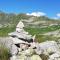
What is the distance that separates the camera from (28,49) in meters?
15.3

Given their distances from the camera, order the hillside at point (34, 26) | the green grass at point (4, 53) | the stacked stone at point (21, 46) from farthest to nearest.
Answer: the hillside at point (34, 26) → the stacked stone at point (21, 46) → the green grass at point (4, 53)

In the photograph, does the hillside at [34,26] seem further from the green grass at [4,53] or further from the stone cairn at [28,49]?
the green grass at [4,53]

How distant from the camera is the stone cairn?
47.7 feet

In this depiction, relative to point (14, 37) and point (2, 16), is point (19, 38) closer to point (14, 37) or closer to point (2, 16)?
point (14, 37)

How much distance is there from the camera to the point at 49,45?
→ 55.6 feet

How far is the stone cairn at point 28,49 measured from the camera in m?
14.5

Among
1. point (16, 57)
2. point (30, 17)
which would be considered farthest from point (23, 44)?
point (30, 17)

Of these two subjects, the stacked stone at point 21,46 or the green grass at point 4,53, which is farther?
the stacked stone at point 21,46

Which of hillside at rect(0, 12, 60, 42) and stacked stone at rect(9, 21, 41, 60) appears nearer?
stacked stone at rect(9, 21, 41, 60)

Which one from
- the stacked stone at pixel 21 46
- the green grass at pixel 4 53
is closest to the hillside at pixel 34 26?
the stacked stone at pixel 21 46

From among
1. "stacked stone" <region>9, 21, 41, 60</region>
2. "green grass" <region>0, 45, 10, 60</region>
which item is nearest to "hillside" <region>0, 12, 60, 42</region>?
"stacked stone" <region>9, 21, 41, 60</region>

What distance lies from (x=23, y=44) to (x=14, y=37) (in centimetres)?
89

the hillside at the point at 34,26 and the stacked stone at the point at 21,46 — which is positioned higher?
the hillside at the point at 34,26

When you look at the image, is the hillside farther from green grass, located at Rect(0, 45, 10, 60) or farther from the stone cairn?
green grass, located at Rect(0, 45, 10, 60)
